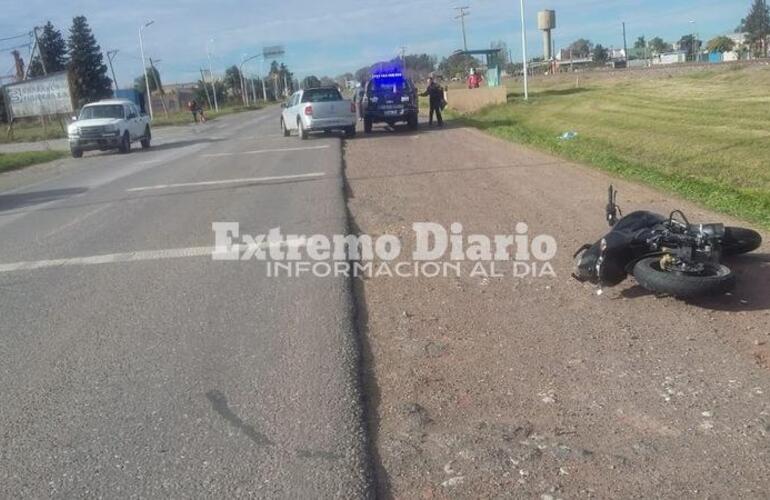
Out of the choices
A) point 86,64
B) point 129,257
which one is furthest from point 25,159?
point 86,64

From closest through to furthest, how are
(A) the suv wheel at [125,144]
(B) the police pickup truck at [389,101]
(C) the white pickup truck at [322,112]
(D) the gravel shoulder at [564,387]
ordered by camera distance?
(D) the gravel shoulder at [564,387] → (C) the white pickup truck at [322,112] → (B) the police pickup truck at [389,101] → (A) the suv wheel at [125,144]

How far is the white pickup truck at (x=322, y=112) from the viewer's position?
25516mm

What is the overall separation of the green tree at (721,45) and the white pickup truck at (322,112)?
8412 centimetres

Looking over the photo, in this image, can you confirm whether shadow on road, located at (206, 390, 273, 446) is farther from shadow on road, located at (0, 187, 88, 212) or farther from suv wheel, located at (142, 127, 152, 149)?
suv wheel, located at (142, 127, 152, 149)

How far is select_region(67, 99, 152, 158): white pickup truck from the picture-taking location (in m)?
27.8

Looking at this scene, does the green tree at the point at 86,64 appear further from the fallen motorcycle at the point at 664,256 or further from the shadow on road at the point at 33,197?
the fallen motorcycle at the point at 664,256

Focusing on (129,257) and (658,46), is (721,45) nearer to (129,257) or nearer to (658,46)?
(658,46)

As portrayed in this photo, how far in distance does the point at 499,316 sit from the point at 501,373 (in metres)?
1.16

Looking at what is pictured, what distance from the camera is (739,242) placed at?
674 cm

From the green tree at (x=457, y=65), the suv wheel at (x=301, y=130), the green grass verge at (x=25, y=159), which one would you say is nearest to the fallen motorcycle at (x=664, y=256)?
the suv wheel at (x=301, y=130)

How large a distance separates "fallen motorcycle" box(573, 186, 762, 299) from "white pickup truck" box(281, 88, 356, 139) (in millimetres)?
19698

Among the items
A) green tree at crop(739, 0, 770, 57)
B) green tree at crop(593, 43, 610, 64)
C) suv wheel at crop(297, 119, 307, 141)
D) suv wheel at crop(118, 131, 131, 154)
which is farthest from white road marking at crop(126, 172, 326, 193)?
green tree at crop(593, 43, 610, 64)

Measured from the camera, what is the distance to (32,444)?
14.0 ft

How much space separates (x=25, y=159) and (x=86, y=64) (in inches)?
2367
